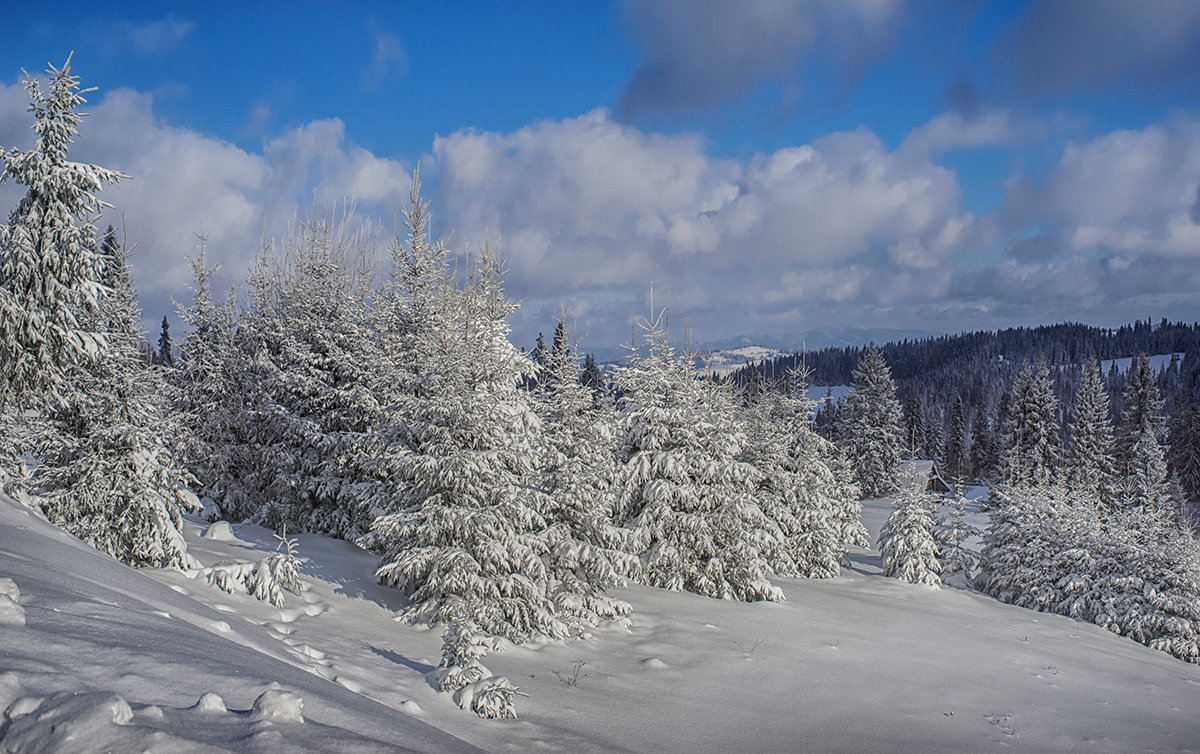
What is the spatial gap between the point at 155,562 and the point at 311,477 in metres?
6.74

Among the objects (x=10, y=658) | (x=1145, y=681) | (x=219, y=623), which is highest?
(x=10, y=658)

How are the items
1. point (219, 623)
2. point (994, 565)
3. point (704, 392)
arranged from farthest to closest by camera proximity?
point (994, 565)
point (704, 392)
point (219, 623)

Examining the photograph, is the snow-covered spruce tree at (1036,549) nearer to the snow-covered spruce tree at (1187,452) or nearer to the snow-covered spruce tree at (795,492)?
the snow-covered spruce tree at (795,492)

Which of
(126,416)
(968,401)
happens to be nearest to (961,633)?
(126,416)

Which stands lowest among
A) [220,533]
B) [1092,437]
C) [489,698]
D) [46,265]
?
[489,698]

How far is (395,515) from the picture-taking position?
1067cm

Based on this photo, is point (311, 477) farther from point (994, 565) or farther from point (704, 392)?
point (994, 565)

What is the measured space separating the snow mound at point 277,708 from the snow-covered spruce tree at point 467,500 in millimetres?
6311

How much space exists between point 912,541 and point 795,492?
541 centimetres

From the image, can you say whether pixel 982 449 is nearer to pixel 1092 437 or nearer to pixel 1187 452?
pixel 1187 452

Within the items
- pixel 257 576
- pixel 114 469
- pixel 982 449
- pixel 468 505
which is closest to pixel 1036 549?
Result: pixel 468 505

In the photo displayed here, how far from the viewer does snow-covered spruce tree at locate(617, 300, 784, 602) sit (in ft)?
52.9

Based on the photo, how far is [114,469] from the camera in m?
9.67

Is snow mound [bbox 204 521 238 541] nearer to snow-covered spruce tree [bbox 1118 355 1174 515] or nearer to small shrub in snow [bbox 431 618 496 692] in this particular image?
small shrub in snow [bbox 431 618 496 692]
